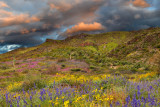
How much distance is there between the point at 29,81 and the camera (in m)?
6.37

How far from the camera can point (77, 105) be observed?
2.58 metres

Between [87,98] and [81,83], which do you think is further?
[81,83]

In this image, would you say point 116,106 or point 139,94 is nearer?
point 116,106

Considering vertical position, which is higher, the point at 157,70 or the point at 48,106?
the point at 48,106

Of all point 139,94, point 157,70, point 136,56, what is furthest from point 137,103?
point 136,56

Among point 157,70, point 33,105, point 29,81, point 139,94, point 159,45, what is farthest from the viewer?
point 159,45

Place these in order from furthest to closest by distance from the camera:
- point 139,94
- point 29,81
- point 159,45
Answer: point 159,45
point 29,81
point 139,94

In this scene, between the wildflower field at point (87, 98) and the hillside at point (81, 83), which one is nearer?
the wildflower field at point (87, 98)

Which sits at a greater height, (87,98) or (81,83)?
(87,98)

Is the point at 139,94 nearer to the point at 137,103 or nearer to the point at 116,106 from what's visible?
the point at 137,103

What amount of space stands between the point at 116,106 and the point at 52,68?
60.8 ft

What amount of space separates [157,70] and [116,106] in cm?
955

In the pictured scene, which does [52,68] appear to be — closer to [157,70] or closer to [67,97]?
[157,70]

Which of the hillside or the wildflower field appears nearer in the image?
the wildflower field
